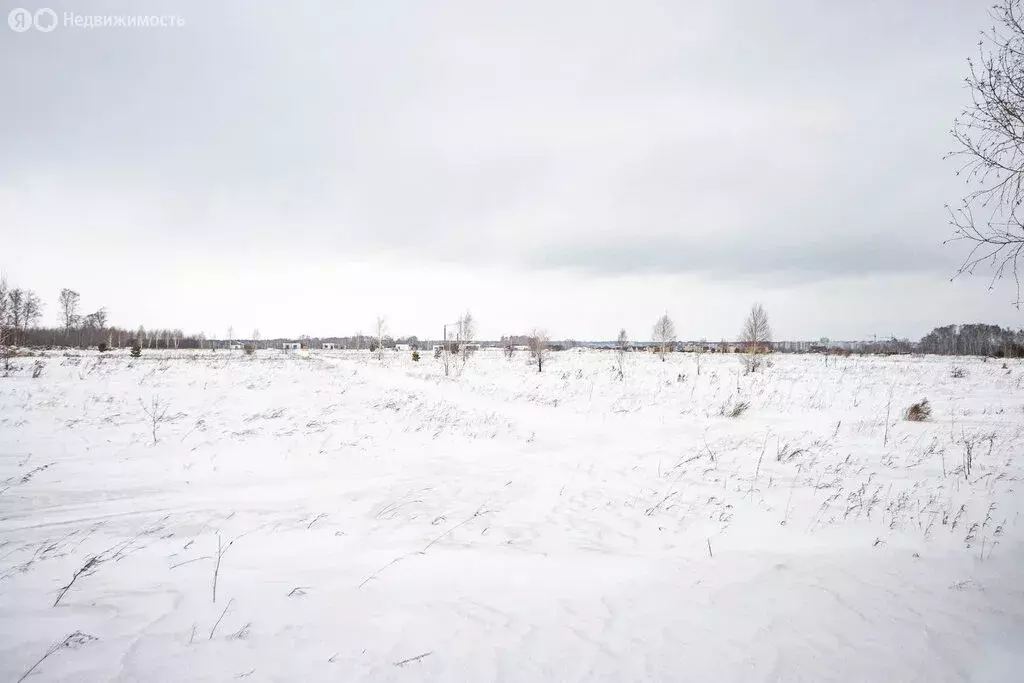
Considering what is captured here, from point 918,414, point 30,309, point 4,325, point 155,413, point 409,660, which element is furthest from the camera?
point 30,309

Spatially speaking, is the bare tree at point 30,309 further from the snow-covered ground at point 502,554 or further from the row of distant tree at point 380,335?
the snow-covered ground at point 502,554

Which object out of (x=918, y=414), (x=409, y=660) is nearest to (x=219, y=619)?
(x=409, y=660)

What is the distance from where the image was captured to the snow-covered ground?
2924 millimetres

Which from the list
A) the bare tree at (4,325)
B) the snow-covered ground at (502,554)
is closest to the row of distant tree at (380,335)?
the bare tree at (4,325)

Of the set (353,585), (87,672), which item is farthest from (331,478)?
(87,672)

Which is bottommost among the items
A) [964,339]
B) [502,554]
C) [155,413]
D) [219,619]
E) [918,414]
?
[502,554]

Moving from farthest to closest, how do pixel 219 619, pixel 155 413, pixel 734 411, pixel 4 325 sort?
pixel 4 325 → pixel 734 411 → pixel 155 413 → pixel 219 619

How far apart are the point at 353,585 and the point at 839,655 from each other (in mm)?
3767

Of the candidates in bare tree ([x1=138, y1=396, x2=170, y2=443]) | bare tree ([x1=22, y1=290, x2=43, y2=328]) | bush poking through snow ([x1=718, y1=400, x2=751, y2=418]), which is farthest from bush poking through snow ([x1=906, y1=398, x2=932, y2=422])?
bare tree ([x1=22, y1=290, x2=43, y2=328])

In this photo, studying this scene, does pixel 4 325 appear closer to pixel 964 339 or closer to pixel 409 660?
pixel 409 660

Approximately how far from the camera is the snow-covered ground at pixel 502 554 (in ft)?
9.59

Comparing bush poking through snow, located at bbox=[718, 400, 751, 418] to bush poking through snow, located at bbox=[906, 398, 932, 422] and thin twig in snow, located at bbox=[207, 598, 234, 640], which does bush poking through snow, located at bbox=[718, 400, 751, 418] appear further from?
thin twig in snow, located at bbox=[207, 598, 234, 640]

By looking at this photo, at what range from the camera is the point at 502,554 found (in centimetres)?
446

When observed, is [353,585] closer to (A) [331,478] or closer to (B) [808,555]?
(A) [331,478]
